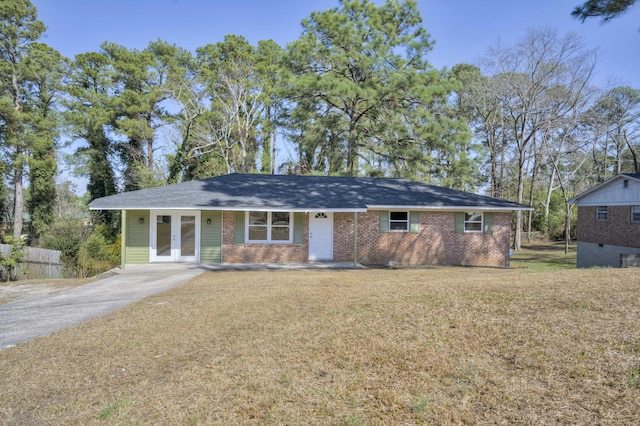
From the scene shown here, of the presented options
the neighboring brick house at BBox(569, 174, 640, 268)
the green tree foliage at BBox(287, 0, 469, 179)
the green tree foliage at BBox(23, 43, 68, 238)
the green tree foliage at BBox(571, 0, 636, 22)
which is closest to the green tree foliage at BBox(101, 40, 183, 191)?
the green tree foliage at BBox(23, 43, 68, 238)

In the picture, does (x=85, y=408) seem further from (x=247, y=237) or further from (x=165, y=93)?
(x=165, y=93)

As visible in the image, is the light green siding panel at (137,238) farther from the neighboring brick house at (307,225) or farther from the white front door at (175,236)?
the white front door at (175,236)

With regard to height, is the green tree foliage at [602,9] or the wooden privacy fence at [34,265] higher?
the green tree foliage at [602,9]

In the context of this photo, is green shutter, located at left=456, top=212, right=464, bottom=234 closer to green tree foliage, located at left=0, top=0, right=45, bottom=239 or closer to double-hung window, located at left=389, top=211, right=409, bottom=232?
double-hung window, located at left=389, top=211, right=409, bottom=232

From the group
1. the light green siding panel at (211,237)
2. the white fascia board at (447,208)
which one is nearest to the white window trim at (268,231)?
the light green siding panel at (211,237)

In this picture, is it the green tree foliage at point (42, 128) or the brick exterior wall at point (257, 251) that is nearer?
the brick exterior wall at point (257, 251)

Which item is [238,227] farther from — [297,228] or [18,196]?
[18,196]

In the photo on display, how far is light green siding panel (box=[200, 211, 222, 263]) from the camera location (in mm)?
14992

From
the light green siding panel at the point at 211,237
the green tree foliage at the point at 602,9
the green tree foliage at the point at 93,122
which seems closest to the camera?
the green tree foliage at the point at 602,9

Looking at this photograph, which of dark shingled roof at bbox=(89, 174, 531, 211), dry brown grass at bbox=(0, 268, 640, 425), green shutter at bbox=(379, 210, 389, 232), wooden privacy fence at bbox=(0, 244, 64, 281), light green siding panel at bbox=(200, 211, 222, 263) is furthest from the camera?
green shutter at bbox=(379, 210, 389, 232)

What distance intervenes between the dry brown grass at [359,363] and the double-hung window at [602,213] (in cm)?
1646

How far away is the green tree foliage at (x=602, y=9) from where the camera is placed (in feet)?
34.0

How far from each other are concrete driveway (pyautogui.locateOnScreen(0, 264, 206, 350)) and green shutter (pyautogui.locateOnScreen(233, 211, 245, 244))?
2108 mm

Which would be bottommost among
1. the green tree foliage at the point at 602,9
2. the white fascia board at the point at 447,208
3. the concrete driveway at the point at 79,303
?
the concrete driveway at the point at 79,303
